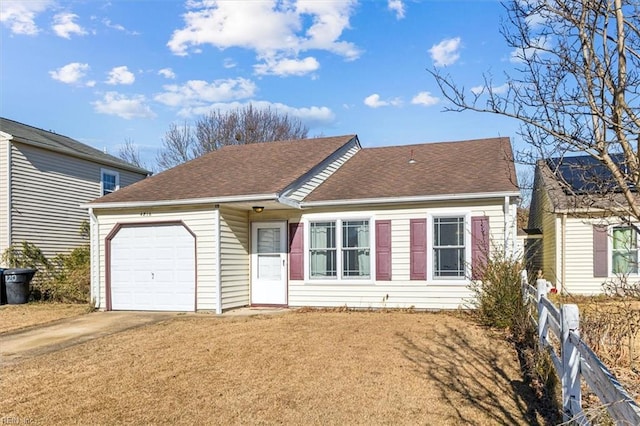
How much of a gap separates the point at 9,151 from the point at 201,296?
346 inches

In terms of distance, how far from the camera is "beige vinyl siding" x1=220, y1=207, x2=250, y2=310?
38.1ft

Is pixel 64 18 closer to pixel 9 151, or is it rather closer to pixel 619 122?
pixel 9 151

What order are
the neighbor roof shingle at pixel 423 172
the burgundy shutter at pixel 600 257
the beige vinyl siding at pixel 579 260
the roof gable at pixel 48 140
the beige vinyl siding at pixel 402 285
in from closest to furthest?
1. the beige vinyl siding at pixel 402 285
2. the neighbor roof shingle at pixel 423 172
3. the burgundy shutter at pixel 600 257
4. the beige vinyl siding at pixel 579 260
5. the roof gable at pixel 48 140

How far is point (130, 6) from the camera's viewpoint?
11.8 meters

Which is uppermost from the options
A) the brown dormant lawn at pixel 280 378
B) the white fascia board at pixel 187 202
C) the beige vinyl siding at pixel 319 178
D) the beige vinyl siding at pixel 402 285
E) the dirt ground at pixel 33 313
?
the beige vinyl siding at pixel 319 178

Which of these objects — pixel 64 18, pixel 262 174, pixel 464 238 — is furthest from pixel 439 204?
pixel 64 18

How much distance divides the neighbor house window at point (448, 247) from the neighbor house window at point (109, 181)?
45.3 feet

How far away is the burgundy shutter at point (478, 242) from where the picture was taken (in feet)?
35.7

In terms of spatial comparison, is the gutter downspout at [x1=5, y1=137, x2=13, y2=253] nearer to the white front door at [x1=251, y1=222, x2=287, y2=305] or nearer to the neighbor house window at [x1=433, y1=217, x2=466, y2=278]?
the white front door at [x1=251, y1=222, x2=287, y2=305]

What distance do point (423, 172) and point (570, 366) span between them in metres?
9.26

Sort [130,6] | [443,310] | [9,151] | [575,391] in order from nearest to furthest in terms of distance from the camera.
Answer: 1. [575,391]
2. [443,310]
3. [130,6]
4. [9,151]

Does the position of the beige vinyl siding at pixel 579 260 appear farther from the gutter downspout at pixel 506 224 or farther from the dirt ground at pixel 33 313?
the dirt ground at pixel 33 313

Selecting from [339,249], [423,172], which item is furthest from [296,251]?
[423,172]

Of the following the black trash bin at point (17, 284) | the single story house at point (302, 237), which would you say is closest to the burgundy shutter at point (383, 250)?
the single story house at point (302, 237)
